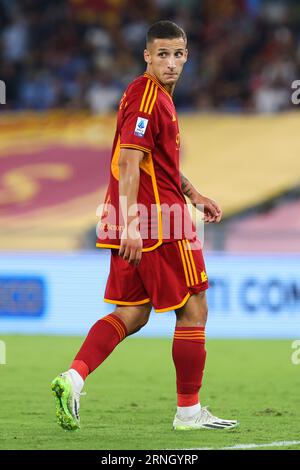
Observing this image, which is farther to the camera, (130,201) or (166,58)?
(166,58)

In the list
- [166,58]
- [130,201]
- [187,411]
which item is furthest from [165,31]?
[187,411]

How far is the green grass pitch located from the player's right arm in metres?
0.90

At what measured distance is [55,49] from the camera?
17406mm

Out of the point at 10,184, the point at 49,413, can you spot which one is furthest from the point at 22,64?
the point at 49,413

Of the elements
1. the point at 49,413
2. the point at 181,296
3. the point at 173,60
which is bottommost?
the point at 49,413

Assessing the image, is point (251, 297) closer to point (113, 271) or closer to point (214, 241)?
point (214, 241)

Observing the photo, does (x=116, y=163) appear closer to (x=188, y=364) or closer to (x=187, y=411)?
(x=188, y=364)

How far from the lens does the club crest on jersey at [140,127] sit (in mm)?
5715

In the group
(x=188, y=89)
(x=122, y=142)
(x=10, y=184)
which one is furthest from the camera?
(x=188, y=89)

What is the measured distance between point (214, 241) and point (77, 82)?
5.54 metres

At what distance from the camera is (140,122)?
5.72m

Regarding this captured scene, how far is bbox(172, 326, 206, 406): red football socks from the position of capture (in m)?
5.99

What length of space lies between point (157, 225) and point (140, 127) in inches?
20.4

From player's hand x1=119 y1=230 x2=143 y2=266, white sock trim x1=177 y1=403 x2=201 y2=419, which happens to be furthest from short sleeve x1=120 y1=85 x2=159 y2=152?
white sock trim x1=177 y1=403 x2=201 y2=419
